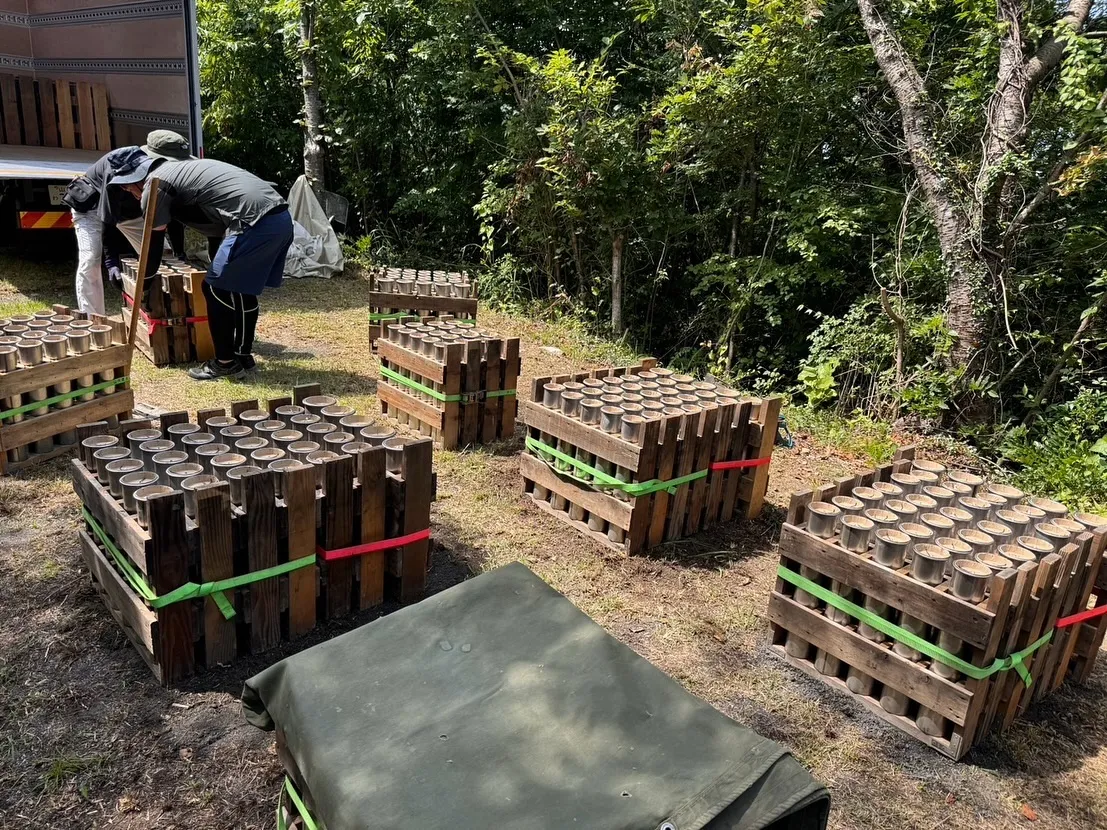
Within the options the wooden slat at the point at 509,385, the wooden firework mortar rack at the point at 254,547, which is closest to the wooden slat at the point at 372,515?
the wooden firework mortar rack at the point at 254,547

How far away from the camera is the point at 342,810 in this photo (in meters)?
1.75

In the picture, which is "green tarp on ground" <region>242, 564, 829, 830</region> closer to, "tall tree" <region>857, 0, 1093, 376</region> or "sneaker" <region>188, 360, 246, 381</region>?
"sneaker" <region>188, 360, 246, 381</region>

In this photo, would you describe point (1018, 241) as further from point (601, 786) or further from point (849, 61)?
point (601, 786)

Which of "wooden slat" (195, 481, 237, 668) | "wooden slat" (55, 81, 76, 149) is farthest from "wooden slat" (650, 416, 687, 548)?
"wooden slat" (55, 81, 76, 149)

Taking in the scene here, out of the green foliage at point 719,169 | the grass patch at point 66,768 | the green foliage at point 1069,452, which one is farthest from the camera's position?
the green foliage at point 719,169

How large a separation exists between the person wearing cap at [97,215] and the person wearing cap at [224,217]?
0.49ft

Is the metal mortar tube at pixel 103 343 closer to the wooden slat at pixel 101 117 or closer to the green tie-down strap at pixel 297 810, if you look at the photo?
the green tie-down strap at pixel 297 810

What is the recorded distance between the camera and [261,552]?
3.44 meters

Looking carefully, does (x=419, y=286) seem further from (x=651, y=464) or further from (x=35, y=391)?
(x=651, y=464)

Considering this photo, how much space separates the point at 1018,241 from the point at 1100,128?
118 centimetres

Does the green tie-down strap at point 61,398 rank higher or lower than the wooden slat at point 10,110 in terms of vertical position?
lower

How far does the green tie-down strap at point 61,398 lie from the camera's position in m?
4.99

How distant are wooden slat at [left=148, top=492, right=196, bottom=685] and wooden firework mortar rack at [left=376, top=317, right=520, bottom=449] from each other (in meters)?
2.85

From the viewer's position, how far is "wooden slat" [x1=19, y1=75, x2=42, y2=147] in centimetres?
1087
